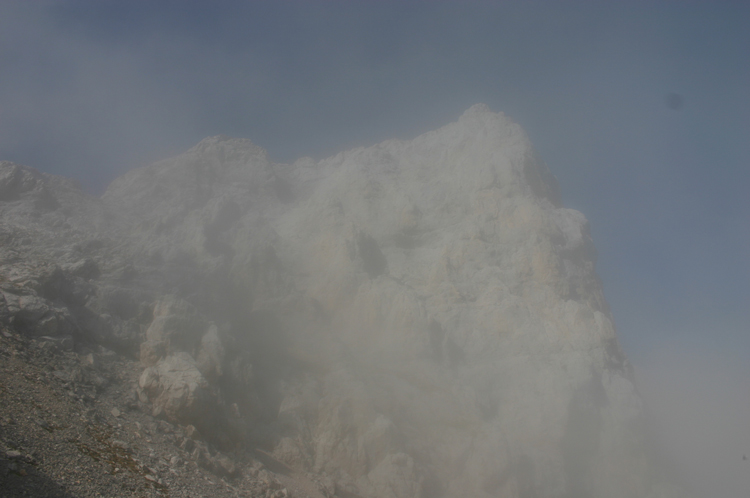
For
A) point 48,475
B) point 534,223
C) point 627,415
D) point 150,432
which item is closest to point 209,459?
point 150,432

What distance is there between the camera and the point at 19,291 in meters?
19.6

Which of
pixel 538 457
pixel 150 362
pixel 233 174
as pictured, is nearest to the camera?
pixel 150 362

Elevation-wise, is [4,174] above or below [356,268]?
below

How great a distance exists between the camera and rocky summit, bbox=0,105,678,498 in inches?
680

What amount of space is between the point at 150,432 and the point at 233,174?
31.9 metres

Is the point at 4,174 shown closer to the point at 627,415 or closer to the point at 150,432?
the point at 150,432

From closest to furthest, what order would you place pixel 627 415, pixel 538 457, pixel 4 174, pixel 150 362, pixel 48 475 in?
pixel 48 475 < pixel 150 362 < pixel 538 457 < pixel 627 415 < pixel 4 174

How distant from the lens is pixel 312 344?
1129 inches

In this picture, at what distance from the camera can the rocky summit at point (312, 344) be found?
17.3 meters

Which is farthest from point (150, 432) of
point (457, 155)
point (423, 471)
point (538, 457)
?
point (457, 155)

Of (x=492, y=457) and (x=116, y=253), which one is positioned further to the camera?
(x=116, y=253)

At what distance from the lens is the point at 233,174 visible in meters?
42.8

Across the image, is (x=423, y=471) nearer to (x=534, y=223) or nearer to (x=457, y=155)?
(x=534, y=223)

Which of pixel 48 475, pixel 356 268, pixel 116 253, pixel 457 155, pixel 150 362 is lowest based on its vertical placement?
pixel 48 475
